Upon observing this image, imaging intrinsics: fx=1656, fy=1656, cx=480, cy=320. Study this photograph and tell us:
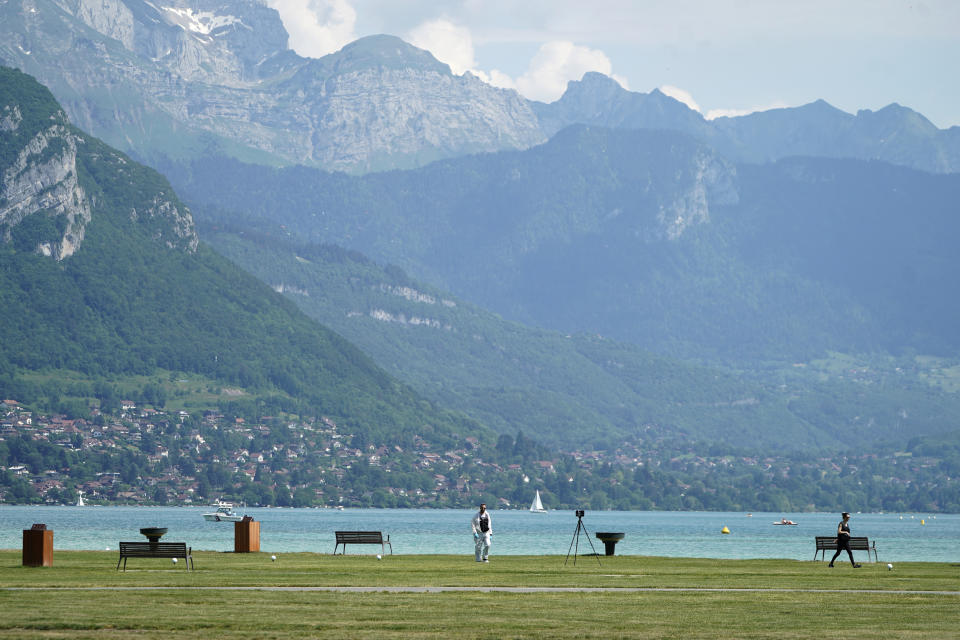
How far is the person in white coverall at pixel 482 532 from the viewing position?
62.4 meters

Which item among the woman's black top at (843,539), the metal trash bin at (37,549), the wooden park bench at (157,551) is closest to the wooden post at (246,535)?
the metal trash bin at (37,549)

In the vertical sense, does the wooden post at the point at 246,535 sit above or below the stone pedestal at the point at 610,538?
above

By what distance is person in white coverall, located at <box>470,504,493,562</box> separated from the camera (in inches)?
2458

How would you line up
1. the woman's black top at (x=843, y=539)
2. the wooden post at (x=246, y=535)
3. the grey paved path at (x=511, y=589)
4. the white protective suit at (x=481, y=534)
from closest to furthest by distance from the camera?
the grey paved path at (x=511, y=589) < the woman's black top at (x=843, y=539) < the white protective suit at (x=481, y=534) < the wooden post at (x=246, y=535)

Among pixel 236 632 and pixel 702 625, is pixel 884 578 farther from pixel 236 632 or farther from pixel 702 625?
pixel 236 632

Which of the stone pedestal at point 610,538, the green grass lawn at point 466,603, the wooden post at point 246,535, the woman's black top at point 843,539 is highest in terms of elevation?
the wooden post at point 246,535

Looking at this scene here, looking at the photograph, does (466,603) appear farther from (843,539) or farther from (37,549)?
(843,539)

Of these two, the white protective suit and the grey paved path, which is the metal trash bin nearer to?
the grey paved path

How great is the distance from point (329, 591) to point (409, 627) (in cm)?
1024

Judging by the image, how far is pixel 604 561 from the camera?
220 feet

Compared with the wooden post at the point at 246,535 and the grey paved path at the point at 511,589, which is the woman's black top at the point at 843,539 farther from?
the wooden post at the point at 246,535

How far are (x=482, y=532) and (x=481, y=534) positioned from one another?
0.28 meters

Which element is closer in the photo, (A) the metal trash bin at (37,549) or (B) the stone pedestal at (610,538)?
(A) the metal trash bin at (37,549)

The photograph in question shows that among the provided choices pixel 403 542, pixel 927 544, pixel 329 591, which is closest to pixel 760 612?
pixel 329 591
